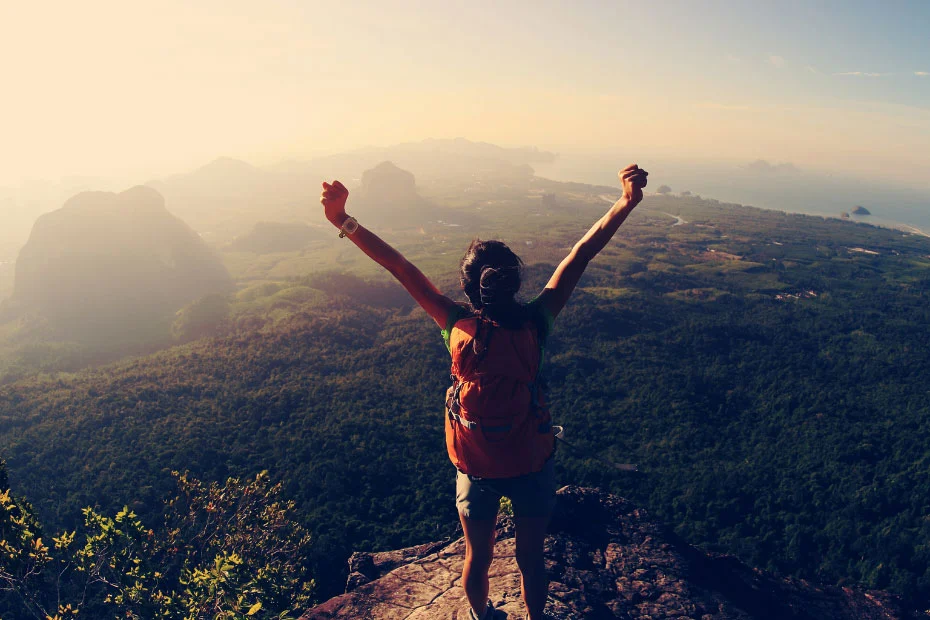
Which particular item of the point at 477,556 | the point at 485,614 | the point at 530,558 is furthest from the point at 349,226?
the point at 485,614

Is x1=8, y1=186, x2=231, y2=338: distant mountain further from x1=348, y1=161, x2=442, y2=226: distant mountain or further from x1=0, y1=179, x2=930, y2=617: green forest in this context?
x1=348, y1=161, x2=442, y2=226: distant mountain

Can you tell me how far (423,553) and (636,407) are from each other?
37.7 m

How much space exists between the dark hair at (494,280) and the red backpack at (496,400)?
10cm

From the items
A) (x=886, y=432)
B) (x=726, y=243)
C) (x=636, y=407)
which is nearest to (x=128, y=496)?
(x=636, y=407)

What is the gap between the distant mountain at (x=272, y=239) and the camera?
5330 inches

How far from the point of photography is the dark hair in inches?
139

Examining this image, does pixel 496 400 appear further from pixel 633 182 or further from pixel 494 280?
pixel 633 182

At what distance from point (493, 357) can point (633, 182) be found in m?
2.07

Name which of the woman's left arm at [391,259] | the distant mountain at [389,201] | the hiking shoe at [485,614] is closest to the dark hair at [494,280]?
the woman's left arm at [391,259]

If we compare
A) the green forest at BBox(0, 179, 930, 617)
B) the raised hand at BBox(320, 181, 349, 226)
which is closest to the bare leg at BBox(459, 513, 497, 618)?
the raised hand at BBox(320, 181, 349, 226)

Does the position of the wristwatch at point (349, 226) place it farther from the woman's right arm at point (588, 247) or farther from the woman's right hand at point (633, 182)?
the woman's right hand at point (633, 182)

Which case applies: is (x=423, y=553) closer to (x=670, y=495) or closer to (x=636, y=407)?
(x=670, y=495)

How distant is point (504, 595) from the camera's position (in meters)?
7.84

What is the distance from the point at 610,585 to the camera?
9367 mm
